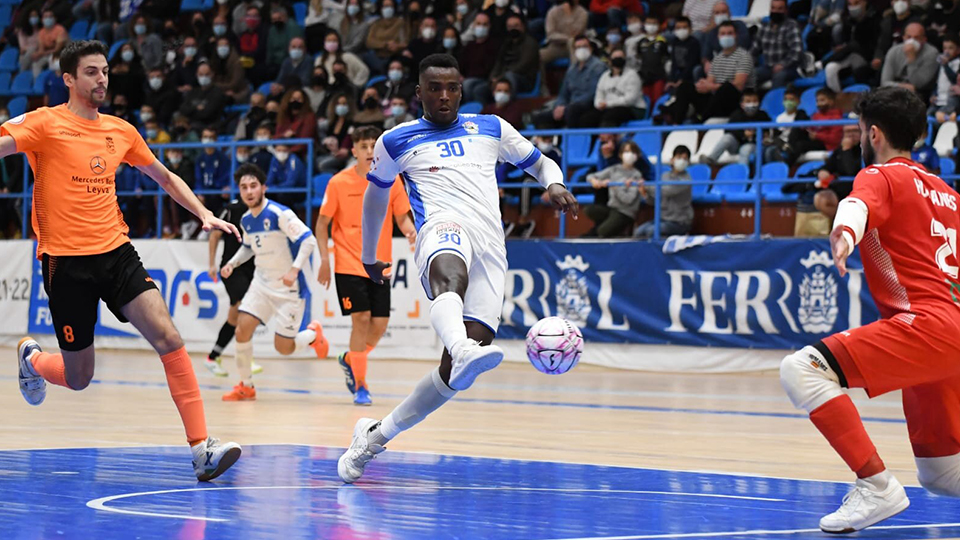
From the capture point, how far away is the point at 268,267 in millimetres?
13156

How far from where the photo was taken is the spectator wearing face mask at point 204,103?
22906mm

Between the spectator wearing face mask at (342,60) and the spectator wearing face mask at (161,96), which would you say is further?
the spectator wearing face mask at (161,96)

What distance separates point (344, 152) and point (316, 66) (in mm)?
2574

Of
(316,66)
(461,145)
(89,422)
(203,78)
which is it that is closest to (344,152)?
(316,66)

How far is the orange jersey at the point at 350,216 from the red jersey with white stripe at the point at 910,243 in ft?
23.6

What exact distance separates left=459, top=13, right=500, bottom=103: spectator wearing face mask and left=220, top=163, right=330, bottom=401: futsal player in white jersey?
287 inches

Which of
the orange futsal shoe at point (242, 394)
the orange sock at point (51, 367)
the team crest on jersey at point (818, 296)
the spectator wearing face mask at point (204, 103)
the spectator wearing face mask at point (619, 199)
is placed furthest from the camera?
the spectator wearing face mask at point (204, 103)

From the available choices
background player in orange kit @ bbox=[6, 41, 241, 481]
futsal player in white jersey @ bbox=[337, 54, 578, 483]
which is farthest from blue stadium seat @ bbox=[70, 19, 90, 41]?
futsal player in white jersey @ bbox=[337, 54, 578, 483]

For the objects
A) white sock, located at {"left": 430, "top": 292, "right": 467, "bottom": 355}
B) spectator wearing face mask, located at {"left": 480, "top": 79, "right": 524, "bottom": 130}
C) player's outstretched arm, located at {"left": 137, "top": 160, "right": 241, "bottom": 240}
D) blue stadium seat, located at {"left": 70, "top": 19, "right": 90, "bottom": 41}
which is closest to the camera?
white sock, located at {"left": 430, "top": 292, "right": 467, "bottom": 355}

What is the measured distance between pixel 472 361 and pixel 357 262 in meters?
6.61

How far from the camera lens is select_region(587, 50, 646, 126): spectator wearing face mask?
18312mm

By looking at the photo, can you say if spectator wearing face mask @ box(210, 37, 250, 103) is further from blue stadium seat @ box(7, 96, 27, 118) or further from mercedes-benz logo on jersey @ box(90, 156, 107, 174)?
mercedes-benz logo on jersey @ box(90, 156, 107, 174)

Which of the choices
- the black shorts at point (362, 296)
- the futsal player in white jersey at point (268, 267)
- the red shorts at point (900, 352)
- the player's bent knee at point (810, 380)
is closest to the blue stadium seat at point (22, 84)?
the futsal player in white jersey at point (268, 267)

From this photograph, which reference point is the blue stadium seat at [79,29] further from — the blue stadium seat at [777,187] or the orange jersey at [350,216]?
the orange jersey at [350,216]
